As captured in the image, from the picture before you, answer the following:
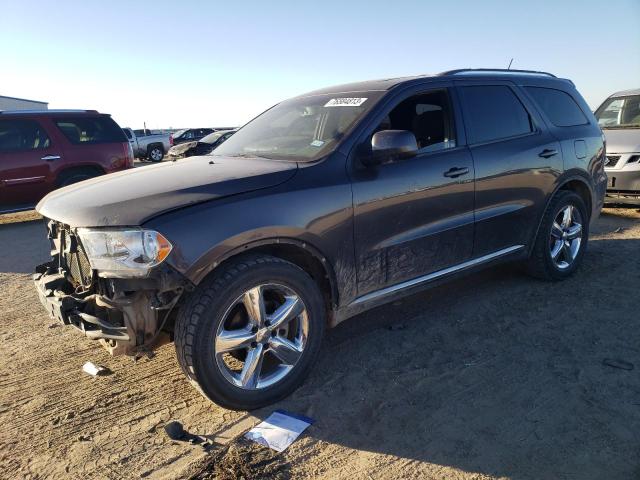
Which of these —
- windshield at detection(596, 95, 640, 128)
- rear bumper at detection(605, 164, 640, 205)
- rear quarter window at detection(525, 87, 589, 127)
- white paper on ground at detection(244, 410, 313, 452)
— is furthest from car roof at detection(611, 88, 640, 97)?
white paper on ground at detection(244, 410, 313, 452)

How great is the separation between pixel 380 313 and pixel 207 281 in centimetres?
196

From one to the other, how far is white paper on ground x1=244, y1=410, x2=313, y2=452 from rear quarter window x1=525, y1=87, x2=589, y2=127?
3615mm

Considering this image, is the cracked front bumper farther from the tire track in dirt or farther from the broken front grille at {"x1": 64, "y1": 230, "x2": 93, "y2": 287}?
the tire track in dirt

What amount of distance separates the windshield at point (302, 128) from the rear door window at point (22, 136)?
6.13 m

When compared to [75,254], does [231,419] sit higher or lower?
lower

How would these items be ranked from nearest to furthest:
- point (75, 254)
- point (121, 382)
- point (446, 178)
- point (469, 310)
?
point (75, 254) → point (121, 382) → point (446, 178) → point (469, 310)

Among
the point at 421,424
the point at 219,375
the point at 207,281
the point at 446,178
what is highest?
the point at 446,178

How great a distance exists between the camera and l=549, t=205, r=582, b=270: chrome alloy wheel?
472cm

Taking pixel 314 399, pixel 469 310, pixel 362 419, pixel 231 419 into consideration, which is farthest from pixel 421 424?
pixel 469 310

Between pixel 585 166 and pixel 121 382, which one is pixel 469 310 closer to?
pixel 585 166

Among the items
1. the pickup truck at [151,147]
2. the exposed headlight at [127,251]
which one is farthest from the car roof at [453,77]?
the pickup truck at [151,147]

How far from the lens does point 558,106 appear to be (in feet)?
15.8

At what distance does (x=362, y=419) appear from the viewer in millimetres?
2746

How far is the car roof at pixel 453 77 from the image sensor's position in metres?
3.69
